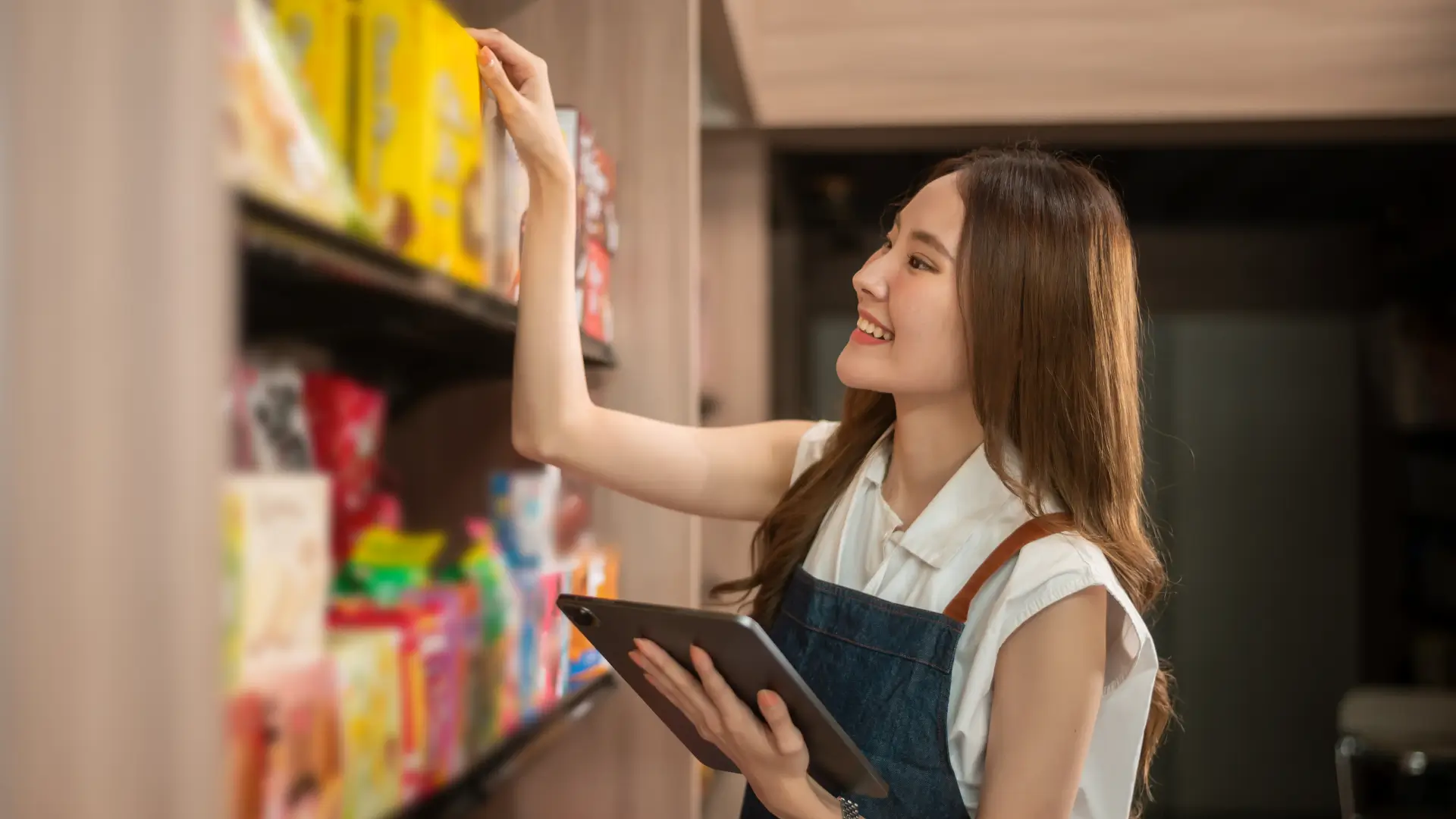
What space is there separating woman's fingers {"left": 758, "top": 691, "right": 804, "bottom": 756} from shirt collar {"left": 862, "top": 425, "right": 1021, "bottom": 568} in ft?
1.04

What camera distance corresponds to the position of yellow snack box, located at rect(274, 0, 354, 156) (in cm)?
85

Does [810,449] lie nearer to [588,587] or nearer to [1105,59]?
[588,587]

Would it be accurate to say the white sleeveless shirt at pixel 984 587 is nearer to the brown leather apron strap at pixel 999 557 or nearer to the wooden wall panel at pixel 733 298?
the brown leather apron strap at pixel 999 557

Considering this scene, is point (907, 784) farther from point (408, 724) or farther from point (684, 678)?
point (408, 724)

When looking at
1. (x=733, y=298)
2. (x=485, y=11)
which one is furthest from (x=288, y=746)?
(x=733, y=298)

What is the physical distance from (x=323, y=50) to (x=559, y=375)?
0.47 meters

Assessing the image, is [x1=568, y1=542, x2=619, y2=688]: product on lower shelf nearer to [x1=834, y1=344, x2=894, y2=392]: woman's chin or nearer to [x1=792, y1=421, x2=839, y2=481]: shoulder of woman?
[x1=792, y1=421, x2=839, y2=481]: shoulder of woman

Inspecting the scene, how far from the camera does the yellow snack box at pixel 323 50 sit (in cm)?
85

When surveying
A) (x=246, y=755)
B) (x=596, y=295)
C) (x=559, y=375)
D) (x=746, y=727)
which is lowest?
(x=746, y=727)

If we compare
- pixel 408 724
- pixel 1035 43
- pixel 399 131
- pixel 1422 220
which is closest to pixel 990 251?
pixel 399 131

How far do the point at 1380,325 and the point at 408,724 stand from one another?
4.32 meters

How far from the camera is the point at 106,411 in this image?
0.52m

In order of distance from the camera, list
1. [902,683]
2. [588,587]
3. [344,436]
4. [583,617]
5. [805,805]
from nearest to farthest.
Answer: [344,436] → [583,617] → [805,805] → [902,683] → [588,587]

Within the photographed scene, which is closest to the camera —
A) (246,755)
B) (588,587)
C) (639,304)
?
(246,755)
